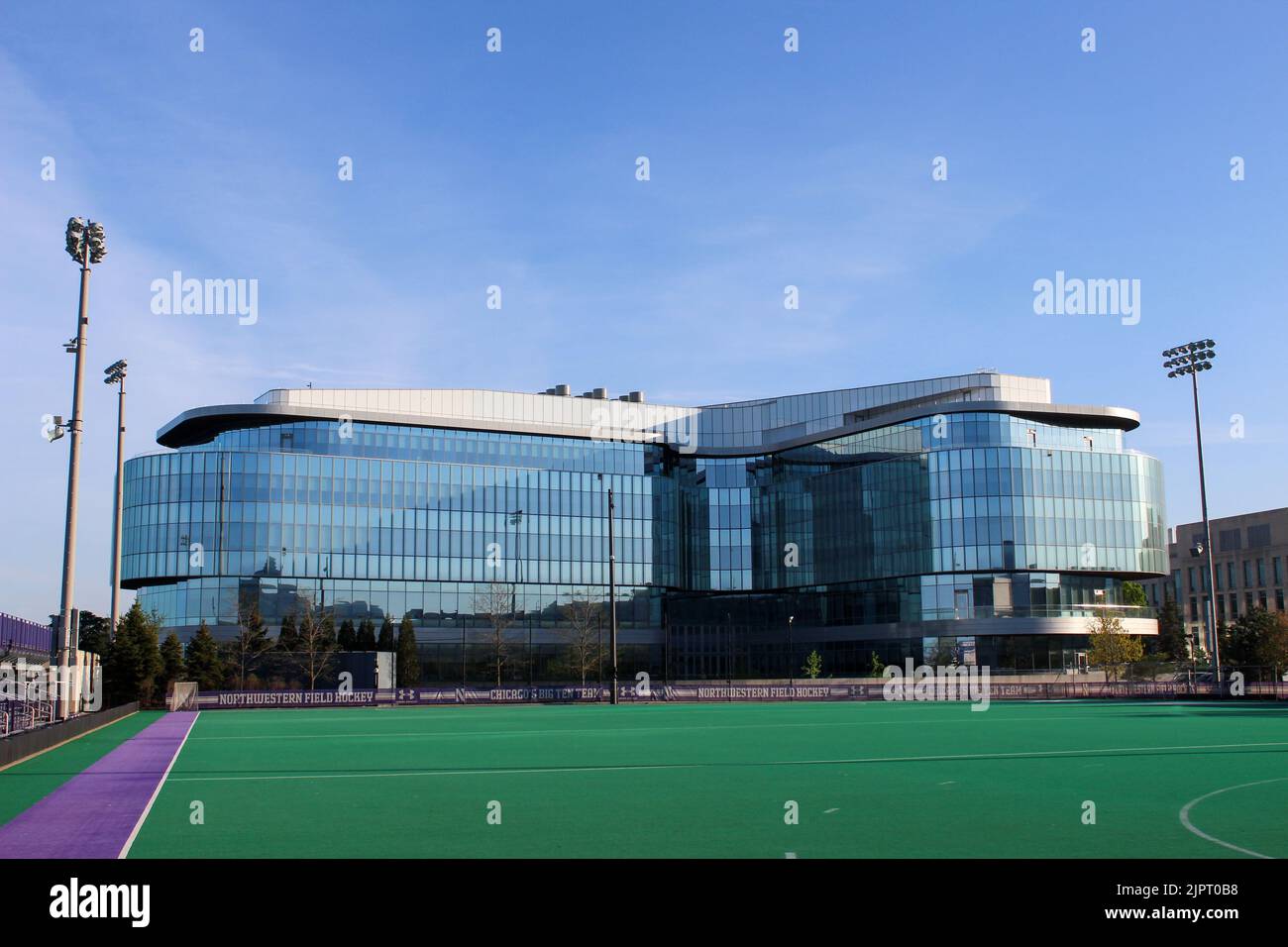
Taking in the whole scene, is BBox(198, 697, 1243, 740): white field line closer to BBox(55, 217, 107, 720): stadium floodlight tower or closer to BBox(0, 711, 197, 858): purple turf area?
BBox(55, 217, 107, 720): stadium floodlight tower

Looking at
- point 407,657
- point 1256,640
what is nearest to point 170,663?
point 407,657

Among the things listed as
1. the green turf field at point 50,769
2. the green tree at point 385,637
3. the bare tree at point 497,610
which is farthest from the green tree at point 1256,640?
the green turf field at point 50,769

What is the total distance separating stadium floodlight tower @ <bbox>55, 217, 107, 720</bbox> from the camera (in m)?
32.1

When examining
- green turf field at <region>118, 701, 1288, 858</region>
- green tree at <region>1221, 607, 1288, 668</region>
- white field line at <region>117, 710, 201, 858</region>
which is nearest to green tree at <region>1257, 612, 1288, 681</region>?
green tree at <region>1221, 607, 1288, 668</region>

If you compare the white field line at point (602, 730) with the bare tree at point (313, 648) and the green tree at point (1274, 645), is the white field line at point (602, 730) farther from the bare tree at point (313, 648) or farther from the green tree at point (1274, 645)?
the green tree at point (1274, 645)

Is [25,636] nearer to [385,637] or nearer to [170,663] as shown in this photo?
[385,637]

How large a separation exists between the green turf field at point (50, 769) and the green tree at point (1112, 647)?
252ft

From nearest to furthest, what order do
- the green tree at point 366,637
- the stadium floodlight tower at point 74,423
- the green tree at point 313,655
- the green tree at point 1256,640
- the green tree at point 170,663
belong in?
1. the stadium floodlight tower at point 74,423
2. the green tree at point 170,663
3. the green tree at point 313,655
4. the green tree at point 1256,640
5. the green tree at point 366,637

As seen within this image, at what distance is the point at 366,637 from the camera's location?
→ 335 feet

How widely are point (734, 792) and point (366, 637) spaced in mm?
87490

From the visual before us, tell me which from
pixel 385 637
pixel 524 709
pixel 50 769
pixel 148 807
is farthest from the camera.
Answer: pixel 385 637

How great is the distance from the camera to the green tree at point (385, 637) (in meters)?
102

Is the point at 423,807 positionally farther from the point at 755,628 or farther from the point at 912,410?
the point at 755,628

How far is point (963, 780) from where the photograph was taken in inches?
793
